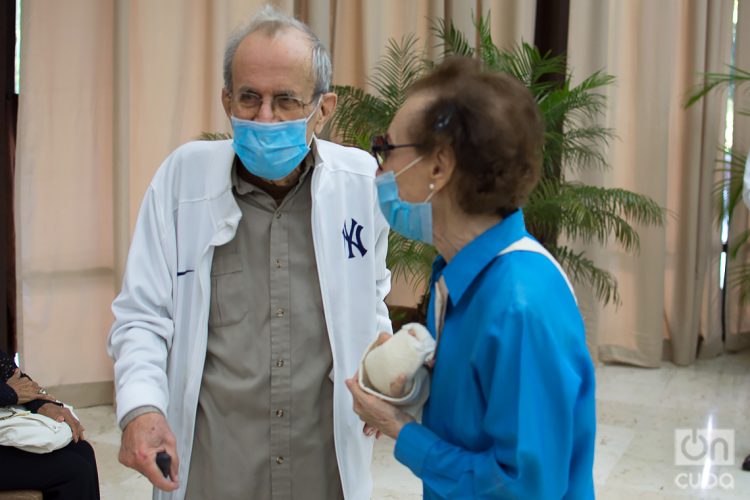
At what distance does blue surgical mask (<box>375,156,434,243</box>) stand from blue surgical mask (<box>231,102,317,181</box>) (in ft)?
1.16

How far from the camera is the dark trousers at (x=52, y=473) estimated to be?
8.99 feet

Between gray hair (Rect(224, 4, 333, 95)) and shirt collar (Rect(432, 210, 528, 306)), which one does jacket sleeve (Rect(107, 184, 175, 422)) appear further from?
shirt collar (Rect(432, 210, 528, 306))

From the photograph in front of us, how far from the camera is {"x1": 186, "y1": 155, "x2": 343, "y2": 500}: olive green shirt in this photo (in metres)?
1.76

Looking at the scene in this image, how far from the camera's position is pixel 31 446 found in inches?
110

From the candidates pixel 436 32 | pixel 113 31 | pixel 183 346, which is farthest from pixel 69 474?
pixel 436 32

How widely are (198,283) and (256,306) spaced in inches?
4.8

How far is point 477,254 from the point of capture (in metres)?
1.35

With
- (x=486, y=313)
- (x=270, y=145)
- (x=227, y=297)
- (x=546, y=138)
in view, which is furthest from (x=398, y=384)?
(x=546, y=138)

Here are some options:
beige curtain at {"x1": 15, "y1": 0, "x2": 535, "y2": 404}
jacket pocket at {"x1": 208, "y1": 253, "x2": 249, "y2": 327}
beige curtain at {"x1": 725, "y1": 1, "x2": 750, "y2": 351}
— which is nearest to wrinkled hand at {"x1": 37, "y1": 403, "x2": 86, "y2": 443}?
jacket pocket at {"x1": 208, "y1": 253, "x2": 249, "y2": 327}

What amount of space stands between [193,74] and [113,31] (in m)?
0.51

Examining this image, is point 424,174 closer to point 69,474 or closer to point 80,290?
point 69,474

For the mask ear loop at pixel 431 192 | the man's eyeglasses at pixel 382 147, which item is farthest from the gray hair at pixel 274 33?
the mask ear loop at pixel 431 192

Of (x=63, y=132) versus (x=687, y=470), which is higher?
(x=63, y=132)

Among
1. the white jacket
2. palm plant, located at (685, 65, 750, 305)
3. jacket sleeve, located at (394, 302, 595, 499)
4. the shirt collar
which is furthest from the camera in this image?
palm plant, located at (685, 65, 750, 305)
